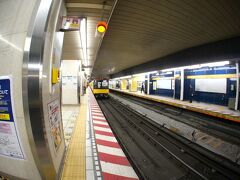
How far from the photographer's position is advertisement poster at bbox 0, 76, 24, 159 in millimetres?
1833

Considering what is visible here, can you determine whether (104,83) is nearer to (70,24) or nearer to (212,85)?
(212,85)

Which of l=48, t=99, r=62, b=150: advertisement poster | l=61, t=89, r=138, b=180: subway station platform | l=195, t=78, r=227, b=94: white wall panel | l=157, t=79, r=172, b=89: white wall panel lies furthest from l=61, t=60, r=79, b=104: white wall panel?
l=157, t=79, r=172, b=89: white wall panel

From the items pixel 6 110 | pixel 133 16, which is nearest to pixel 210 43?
pixel 133 16

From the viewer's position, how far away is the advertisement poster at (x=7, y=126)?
6.01 feet

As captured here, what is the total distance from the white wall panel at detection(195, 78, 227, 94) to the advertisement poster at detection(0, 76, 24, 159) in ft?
42.1

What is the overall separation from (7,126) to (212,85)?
44.5 ft

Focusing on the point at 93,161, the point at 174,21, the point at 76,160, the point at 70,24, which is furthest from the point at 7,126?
the point at 174,21

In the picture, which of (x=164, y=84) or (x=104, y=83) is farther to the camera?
(x=104, y=83)

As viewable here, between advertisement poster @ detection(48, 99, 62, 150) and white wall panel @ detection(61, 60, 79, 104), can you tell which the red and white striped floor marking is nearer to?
advertisement poster @ detection(48, 99, 62, 150)

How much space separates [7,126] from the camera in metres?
1.93

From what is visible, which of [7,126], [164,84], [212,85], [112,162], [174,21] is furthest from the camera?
[164,84]

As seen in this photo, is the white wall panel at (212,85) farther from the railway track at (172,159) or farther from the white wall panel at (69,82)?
the white wall panel at (69,82)

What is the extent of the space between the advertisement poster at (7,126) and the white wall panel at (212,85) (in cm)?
1282

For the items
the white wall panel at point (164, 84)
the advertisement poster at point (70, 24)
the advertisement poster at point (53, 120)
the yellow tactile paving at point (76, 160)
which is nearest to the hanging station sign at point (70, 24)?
the advertisement poster at point (70, 24)
